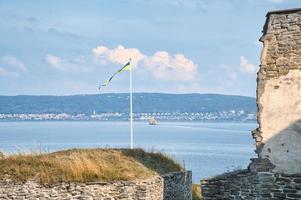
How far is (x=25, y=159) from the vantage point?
1798 cm

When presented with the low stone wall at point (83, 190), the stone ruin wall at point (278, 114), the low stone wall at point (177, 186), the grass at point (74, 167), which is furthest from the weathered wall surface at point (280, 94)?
the low stone wall at point (177, 186)

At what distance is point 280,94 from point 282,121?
0.61 meters

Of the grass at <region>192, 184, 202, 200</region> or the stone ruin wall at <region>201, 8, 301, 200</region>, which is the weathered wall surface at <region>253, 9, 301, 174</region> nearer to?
the stone ruin wall at <region>201, 8, 301, 200</region>

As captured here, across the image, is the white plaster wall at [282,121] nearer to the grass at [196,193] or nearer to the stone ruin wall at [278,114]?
the stone ruin wall at [278,114]

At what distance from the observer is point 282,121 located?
12.8 meters

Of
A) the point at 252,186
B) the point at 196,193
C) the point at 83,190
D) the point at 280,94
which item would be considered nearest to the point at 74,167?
the point at 83,190

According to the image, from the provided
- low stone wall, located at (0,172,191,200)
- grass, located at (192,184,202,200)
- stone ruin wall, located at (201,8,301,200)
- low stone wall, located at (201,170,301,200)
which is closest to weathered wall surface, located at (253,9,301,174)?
stone ruin wall, located at (201,8,301,200)

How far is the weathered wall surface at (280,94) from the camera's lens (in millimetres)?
12664

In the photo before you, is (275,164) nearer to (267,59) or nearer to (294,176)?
(294,176)

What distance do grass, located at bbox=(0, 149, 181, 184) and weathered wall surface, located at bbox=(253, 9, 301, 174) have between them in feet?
16.9

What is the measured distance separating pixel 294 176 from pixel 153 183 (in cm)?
558

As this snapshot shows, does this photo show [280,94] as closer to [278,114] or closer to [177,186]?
[278,114]

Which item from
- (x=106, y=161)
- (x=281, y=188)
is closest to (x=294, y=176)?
(x=281, y=188)

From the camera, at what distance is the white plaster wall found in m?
12.6
